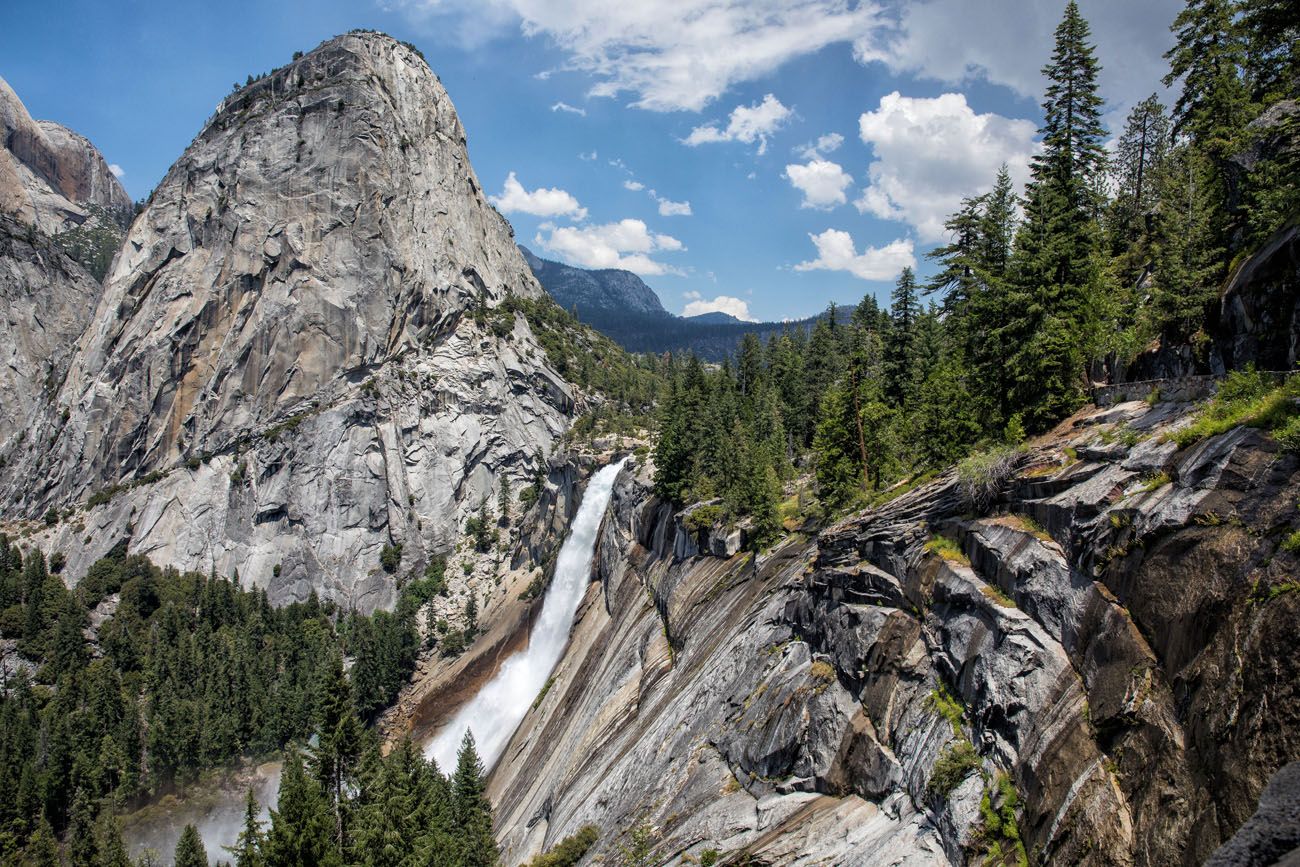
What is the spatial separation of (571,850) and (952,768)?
20.6 m

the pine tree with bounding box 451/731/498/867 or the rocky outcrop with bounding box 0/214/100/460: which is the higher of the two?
the rocky outcrop with bounding box 0/214/100/460

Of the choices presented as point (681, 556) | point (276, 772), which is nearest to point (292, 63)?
point (276, 772)

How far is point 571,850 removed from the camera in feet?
98.9

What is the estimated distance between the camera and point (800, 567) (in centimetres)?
3095

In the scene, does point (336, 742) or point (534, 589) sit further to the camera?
point (534, 589)

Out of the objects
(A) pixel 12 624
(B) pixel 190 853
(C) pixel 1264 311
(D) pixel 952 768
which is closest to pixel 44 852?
(B) pixel 190 853

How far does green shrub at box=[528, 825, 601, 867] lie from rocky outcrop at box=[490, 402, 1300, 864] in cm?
71

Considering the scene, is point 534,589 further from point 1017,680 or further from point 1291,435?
point 1291,435

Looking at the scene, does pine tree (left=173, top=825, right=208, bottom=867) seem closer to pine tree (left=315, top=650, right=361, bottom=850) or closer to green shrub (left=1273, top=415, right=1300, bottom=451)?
pine tree (left=315, top=650, right=361, bottom=850)

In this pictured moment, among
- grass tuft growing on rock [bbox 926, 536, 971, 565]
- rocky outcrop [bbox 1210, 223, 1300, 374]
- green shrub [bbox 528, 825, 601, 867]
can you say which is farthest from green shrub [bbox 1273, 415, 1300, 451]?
green shrub [bbox 528, 825, 601, 867]

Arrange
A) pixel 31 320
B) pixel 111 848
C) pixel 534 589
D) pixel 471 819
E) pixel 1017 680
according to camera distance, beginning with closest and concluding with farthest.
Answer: pixel 1017 680 < pixel 471 819 < pixel 111 848 < pixel 534 589 < pixel 31 320

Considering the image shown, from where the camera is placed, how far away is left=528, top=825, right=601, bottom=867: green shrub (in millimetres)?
29953

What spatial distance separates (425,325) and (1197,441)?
402 feet

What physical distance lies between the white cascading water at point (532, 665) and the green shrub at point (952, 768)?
50.2 m
